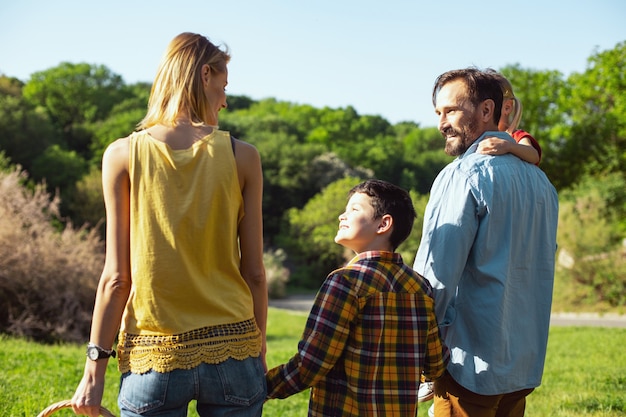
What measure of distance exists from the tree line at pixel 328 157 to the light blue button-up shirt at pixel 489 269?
568 inches

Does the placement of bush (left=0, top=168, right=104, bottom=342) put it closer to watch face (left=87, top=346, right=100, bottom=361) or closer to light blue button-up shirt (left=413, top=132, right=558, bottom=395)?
watch face (left=87, top=346, right=100, bottom=361)

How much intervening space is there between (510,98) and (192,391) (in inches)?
75.4

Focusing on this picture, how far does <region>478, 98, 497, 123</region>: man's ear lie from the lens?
293cm

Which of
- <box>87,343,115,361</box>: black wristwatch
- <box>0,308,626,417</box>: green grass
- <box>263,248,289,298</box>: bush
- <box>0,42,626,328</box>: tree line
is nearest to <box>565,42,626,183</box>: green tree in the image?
<box>0,42,626,328</box>: tree line

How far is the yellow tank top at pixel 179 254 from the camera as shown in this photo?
7.43 ft

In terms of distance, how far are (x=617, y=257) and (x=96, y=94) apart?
48.4 m

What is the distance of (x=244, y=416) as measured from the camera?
2281 millimetres

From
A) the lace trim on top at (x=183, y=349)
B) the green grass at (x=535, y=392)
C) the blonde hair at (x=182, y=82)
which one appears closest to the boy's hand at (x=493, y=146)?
the blonde hair at (x=182, y=82)

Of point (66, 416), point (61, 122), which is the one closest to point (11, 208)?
point (66, 416)

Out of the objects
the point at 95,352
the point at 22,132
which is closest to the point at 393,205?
the point at 95,352

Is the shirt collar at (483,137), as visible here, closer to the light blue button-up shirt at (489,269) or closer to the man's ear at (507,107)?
the light blue button-up shirt at (489,269)

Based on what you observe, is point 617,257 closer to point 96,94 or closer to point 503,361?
point 503,361

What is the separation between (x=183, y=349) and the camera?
2.24m

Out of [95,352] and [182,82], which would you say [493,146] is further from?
[95,352]
